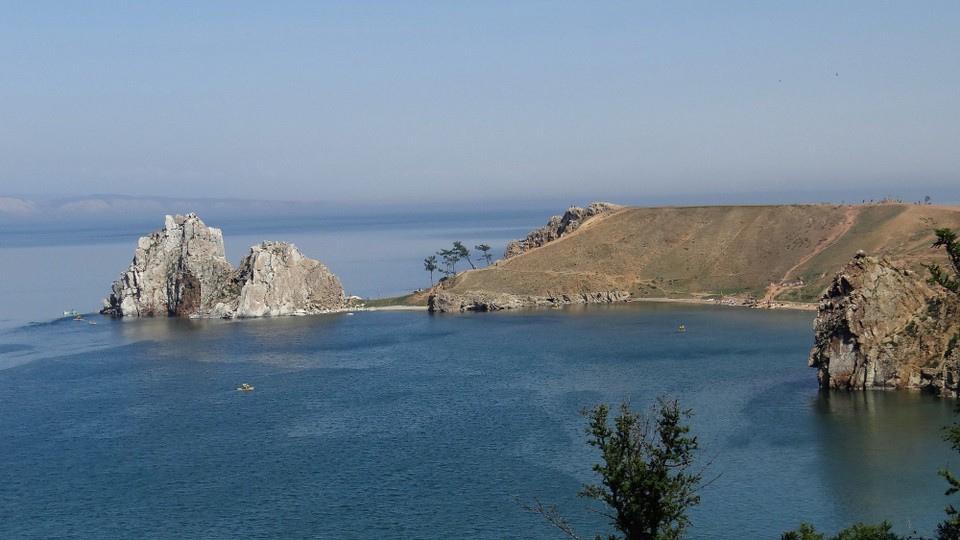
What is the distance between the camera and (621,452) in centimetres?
3909

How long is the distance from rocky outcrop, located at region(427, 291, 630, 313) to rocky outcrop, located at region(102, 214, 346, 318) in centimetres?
2032

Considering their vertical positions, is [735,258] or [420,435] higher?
[735,258]

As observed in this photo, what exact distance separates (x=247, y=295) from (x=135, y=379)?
58556 mm

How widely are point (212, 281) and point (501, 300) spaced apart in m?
53.1

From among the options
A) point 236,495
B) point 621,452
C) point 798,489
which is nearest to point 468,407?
point 236,495

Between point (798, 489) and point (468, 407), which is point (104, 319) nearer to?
point (468, 407)

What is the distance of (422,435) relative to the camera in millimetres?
83188

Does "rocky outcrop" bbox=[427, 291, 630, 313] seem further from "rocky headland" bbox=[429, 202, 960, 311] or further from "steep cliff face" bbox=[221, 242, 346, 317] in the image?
"steep cliff face" bbox=[221, 242, 346, 317]

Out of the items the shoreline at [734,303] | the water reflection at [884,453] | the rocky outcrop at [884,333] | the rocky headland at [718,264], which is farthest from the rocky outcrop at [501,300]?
the water reflection at [884,453]

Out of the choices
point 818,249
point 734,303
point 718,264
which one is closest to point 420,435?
point 734,303

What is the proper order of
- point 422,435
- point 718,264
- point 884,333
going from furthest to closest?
point 718,264 → point 884,333 → point 422,435

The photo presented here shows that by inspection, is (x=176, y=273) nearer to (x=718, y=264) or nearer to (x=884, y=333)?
(x=718, y=264)

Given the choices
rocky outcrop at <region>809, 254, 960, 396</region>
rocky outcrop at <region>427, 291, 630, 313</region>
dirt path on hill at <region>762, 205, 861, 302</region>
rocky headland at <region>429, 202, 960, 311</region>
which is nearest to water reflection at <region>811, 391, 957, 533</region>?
rocky outcrop at <region>809, 254, 960, 396</region>

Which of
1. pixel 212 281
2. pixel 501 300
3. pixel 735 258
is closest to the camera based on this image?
pixel 501 300
